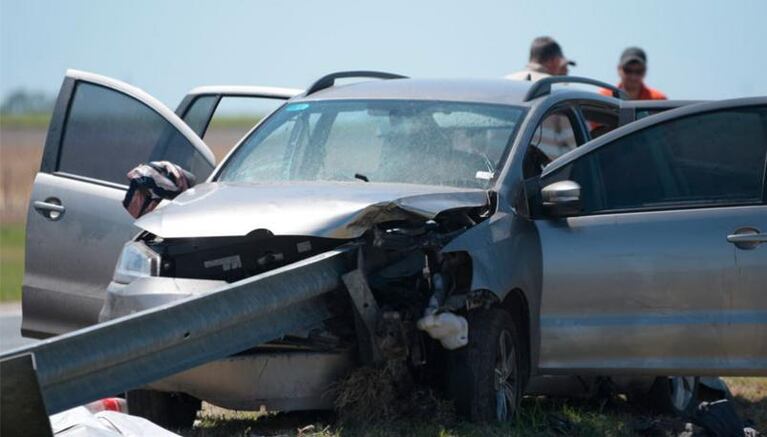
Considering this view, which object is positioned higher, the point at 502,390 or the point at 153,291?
the point at 153,291

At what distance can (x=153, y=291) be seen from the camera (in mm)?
7035

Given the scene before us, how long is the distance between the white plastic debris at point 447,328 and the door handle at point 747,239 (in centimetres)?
150

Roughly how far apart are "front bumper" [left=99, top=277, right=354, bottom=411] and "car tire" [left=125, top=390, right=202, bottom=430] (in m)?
0.58

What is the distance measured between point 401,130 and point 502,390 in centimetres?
176

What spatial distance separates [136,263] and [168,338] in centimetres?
136

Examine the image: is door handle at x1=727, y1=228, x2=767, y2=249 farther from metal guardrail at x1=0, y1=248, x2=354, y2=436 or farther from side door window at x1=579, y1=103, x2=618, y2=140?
metal guardrail at x1=0, y1=248, x2=354, y2=436

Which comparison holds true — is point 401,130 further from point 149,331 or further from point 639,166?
point 149,331

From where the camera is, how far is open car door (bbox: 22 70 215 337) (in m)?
8.60

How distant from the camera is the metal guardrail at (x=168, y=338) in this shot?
17.5 ft

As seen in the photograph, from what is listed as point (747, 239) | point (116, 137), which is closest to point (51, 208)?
point (116, 137)

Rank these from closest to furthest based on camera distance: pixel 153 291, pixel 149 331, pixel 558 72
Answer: pixel 149 331 → pixel 153 291 → pixel 558 72

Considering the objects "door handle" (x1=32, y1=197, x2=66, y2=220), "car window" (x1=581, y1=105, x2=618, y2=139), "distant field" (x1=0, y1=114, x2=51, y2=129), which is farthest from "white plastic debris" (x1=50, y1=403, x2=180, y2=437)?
"distant field" (x1=0, y1=114, x2=51, y2=129)

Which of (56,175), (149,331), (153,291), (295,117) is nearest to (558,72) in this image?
(295,117)

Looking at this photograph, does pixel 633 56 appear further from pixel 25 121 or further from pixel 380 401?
pixel 25 121
